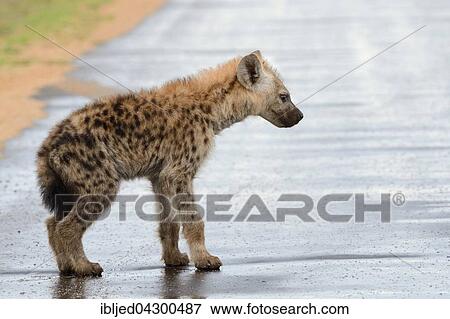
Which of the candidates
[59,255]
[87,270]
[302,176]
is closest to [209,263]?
[87,270]

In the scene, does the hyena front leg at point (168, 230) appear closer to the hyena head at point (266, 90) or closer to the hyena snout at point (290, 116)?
the hyena head at point (266, 90)

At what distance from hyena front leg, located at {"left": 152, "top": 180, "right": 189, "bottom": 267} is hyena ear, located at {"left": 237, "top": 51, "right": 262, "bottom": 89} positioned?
100 cm

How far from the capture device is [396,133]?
1445 centimetres

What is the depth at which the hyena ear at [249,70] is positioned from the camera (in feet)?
31.1

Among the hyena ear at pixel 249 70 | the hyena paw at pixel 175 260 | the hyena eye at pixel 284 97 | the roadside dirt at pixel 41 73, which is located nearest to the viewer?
the hyena paw at pixel 175 260

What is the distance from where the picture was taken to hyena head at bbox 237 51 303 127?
9.52 m

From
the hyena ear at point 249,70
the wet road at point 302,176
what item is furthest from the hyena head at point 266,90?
the wet road at point 302,176

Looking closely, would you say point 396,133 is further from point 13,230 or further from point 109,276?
point 109,276

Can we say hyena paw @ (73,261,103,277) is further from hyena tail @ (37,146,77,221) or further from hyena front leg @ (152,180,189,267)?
hyena front leg @ (152,180,189,267)

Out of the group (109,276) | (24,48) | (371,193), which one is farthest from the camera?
(24,48)

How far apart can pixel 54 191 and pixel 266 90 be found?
190cm

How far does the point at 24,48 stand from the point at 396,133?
10249 millimetres

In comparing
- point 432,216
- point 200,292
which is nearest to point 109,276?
point 200,292
